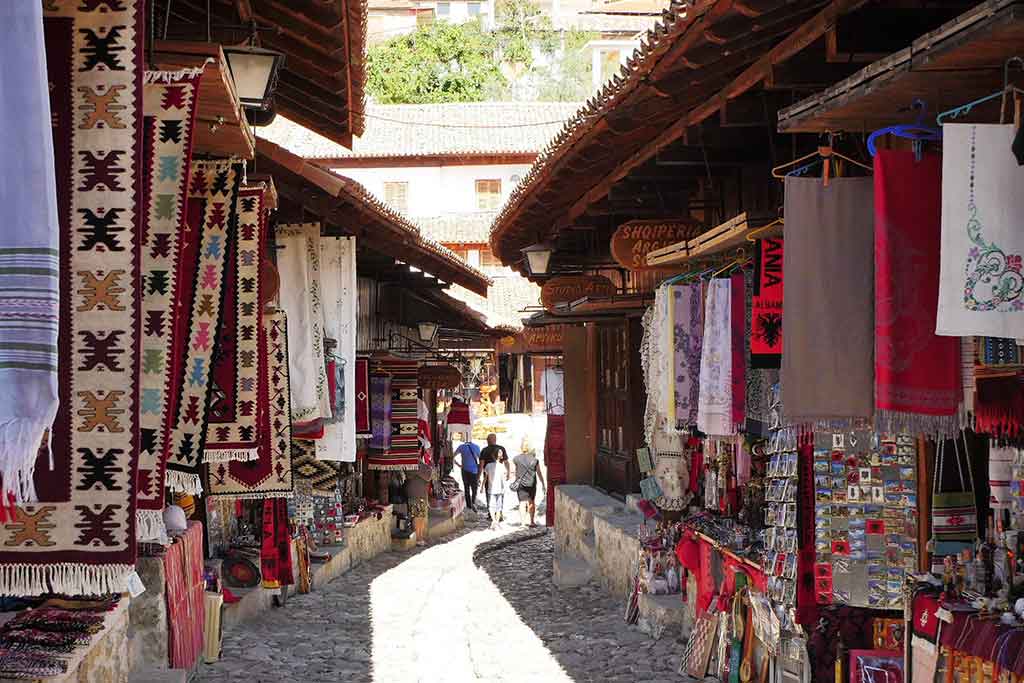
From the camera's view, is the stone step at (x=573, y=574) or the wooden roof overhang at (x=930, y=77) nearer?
the wooden roof overhang at (x=930, y=77)

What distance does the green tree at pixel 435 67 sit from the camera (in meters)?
52.5

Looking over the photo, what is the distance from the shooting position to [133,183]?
13.0 feet

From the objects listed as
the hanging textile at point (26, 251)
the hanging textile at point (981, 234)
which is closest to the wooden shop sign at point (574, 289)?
the hanging textile at point (981, 234)

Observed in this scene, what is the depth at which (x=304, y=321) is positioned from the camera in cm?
1105

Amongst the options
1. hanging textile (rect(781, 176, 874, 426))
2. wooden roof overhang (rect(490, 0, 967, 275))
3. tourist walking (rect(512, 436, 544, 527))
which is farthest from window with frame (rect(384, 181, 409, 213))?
hanging textile (rect(781, 176, 874, 426))

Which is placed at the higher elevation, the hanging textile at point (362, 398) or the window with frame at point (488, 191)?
the window with frame at point (488, 191)

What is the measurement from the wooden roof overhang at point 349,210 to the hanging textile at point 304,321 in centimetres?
37

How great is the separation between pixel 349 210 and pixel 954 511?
277 inches

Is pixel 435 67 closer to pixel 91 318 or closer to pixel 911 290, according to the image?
pixel 911 290

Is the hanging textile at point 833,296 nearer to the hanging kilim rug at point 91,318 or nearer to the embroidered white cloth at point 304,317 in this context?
the hanging kilim rug at point 91,318

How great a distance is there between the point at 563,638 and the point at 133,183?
31.3ft

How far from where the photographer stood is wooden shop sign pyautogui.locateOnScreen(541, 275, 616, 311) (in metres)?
14.9

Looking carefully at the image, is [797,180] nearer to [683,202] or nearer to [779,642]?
[779,642]

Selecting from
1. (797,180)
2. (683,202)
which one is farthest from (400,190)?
(797,180)
